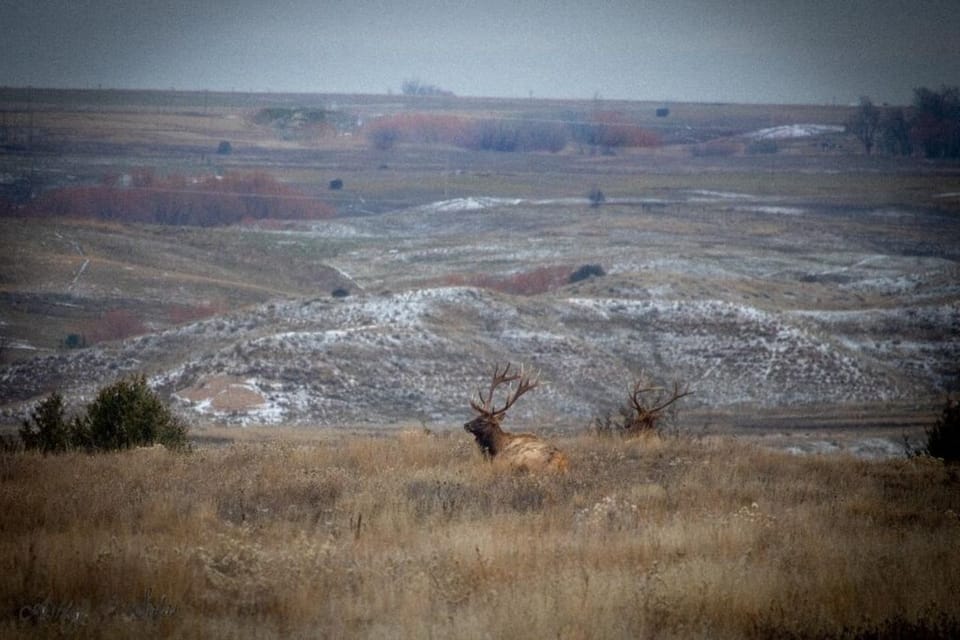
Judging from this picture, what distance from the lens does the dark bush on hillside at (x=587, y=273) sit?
58.9 metres

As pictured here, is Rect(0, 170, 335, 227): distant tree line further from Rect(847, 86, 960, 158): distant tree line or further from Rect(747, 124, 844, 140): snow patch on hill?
Rect(747, 124, 844, 140): snow patch on hill

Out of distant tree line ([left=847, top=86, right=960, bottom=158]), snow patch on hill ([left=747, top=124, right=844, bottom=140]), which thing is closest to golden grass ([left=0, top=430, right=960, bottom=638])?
distant tree line ([left=847, top=86, right=960, bottom=158])

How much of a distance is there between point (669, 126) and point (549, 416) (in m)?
86.6

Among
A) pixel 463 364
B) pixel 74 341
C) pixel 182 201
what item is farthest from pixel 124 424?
pixel 182 201

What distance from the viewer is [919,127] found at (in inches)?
3789

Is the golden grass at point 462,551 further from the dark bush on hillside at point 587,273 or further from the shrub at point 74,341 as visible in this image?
the dark bush on hillside at point 587,273

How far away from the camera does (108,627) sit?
580 cm

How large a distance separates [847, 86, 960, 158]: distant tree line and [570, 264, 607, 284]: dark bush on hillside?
51439mm

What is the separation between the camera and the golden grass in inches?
243

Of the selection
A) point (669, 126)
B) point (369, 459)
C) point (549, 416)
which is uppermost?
point (669, 126)

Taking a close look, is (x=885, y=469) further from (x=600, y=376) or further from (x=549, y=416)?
(x=600, y=376)

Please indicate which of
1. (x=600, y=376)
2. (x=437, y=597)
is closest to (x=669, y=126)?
(x=600, y=376)

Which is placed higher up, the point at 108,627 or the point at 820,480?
the point at 108,627

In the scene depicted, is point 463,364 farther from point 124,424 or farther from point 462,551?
point 462,551
